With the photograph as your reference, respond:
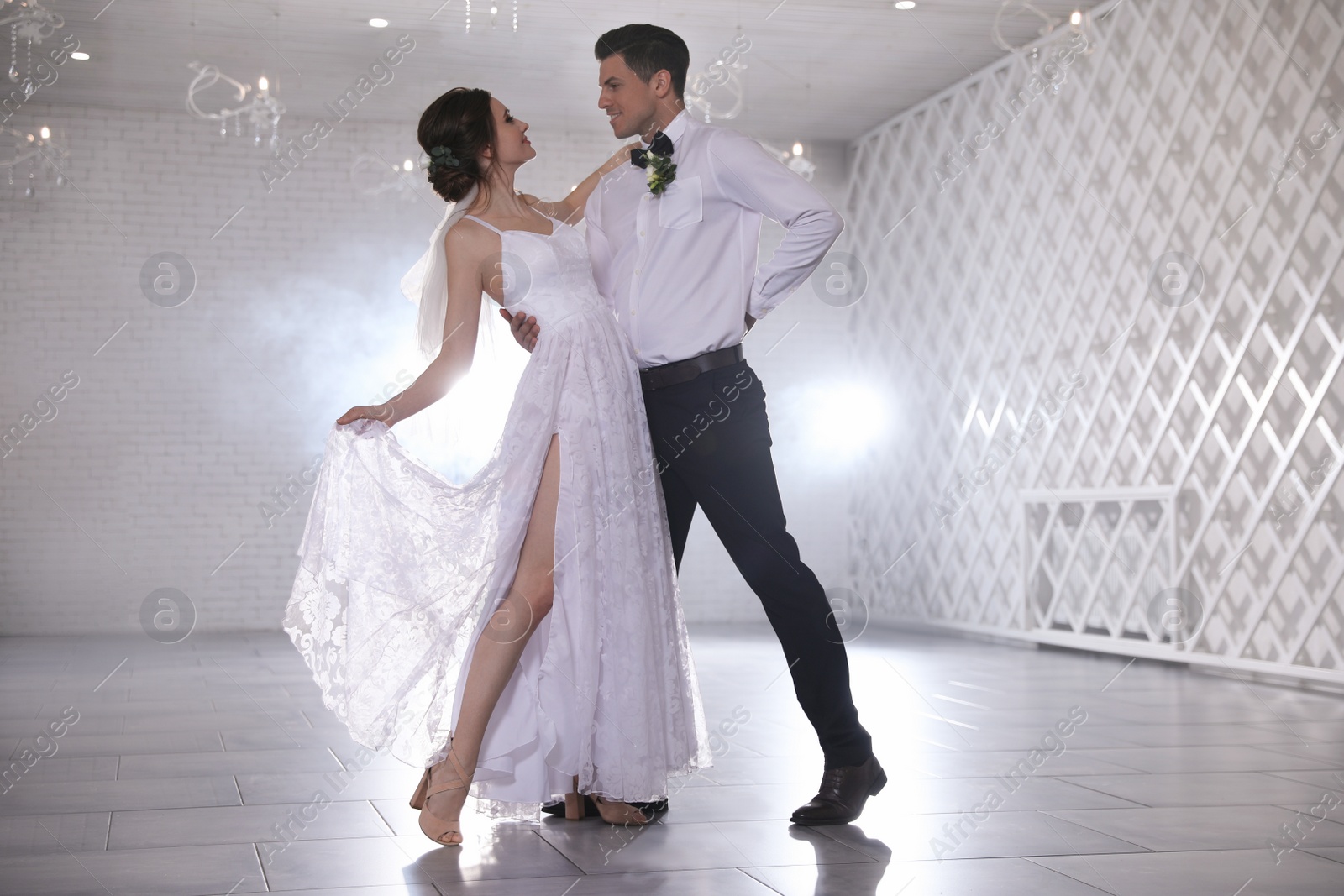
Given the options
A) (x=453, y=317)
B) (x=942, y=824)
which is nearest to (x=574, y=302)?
(x=453, y=317)

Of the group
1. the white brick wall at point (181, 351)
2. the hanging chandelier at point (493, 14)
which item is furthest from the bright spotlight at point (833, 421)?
the hanging chandelier at point (493, 14)

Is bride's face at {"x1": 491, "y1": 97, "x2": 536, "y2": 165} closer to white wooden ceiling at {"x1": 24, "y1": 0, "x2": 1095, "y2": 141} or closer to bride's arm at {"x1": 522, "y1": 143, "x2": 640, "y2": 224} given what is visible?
bride's arm at {"x1": 522, "y1": 143, "x2": 640, "y2": 224}

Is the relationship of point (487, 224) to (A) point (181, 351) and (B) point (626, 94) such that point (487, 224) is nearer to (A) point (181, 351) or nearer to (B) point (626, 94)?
(B) point (626, 94)

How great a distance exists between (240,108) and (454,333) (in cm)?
416

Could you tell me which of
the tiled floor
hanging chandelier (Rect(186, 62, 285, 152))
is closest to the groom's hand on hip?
the tiled floor

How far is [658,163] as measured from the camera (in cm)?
203

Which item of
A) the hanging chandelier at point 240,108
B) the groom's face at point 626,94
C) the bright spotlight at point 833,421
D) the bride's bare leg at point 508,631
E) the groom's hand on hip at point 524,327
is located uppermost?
the hanging chandelier at point 240,108

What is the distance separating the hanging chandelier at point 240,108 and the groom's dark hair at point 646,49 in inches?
138

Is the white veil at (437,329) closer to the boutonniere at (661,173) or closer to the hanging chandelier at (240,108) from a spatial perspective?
the boutonniere at (661,173)

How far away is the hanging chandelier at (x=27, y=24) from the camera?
4809 mm

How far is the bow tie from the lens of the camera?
2.04m

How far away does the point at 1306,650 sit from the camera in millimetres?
3871

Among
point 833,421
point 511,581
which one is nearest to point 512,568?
point 511,581

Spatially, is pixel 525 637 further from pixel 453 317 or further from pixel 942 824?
pixel 942 824
